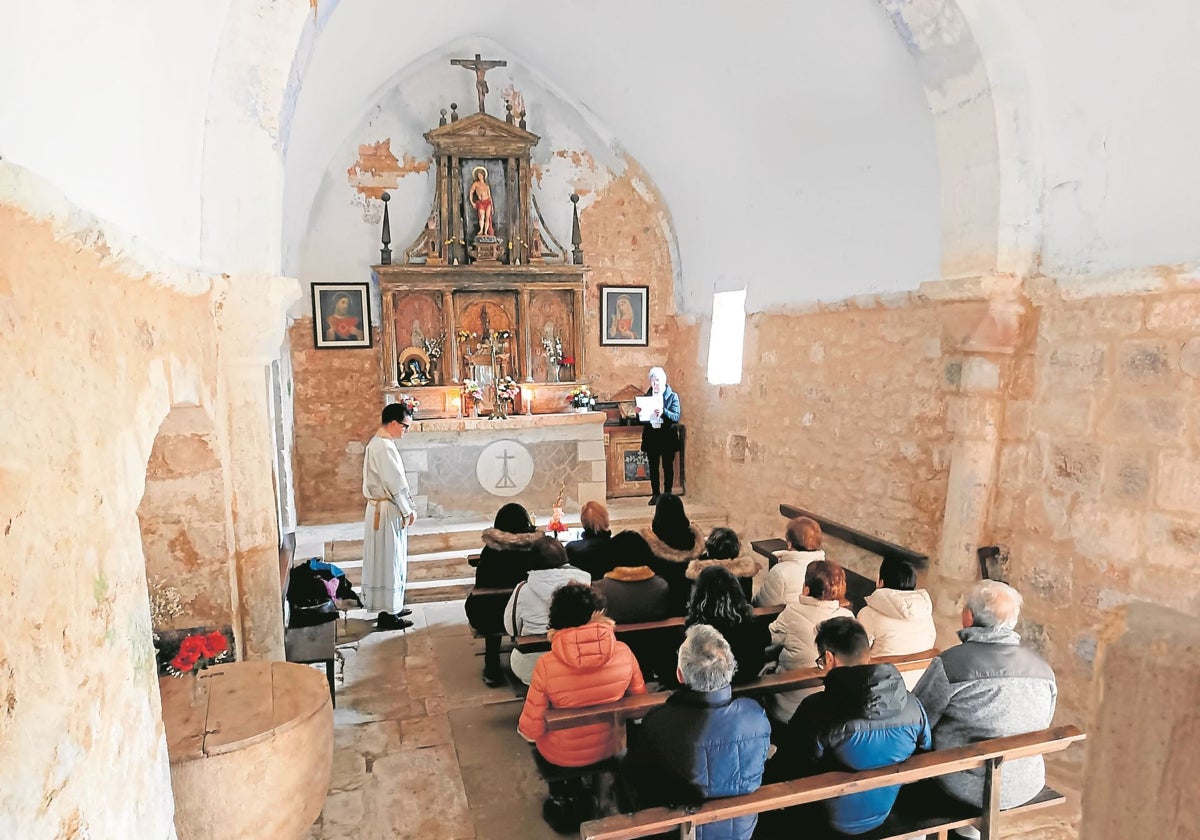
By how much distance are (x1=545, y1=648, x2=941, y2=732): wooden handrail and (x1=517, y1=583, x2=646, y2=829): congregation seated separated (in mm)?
74

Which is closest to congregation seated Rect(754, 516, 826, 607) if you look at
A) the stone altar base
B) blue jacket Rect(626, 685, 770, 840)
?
blue jacket Rect(626, 685, 770, 840)

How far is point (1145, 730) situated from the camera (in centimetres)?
75

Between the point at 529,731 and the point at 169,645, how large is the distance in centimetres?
185

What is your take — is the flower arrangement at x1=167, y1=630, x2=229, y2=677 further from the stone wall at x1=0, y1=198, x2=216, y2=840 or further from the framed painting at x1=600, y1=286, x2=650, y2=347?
the framed painting at x1=600, y1=286, x2=650, y2=347

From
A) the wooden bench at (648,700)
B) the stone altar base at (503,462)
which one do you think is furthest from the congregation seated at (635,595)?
the stone altar base at (503,462)

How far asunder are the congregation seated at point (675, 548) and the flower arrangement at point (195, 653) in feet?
7.80

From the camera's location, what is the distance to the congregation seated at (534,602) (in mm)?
4301

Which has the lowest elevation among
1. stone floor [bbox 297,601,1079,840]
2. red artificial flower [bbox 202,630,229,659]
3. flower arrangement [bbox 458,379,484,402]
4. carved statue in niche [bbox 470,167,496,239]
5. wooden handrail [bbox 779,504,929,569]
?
stone floor [bbox 297,601,1079,840]

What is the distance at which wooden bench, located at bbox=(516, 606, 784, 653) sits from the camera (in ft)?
13.5

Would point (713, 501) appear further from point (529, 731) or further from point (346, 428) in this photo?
point (529, 731)

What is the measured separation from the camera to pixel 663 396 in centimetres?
872

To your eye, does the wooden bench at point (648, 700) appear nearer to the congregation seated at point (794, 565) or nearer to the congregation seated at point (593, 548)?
the congregation seated at point (794, 565)

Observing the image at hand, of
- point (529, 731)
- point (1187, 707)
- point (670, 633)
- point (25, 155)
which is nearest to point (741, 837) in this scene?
point (529, 731)

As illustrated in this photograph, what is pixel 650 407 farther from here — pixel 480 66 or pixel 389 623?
pixel 480 66
